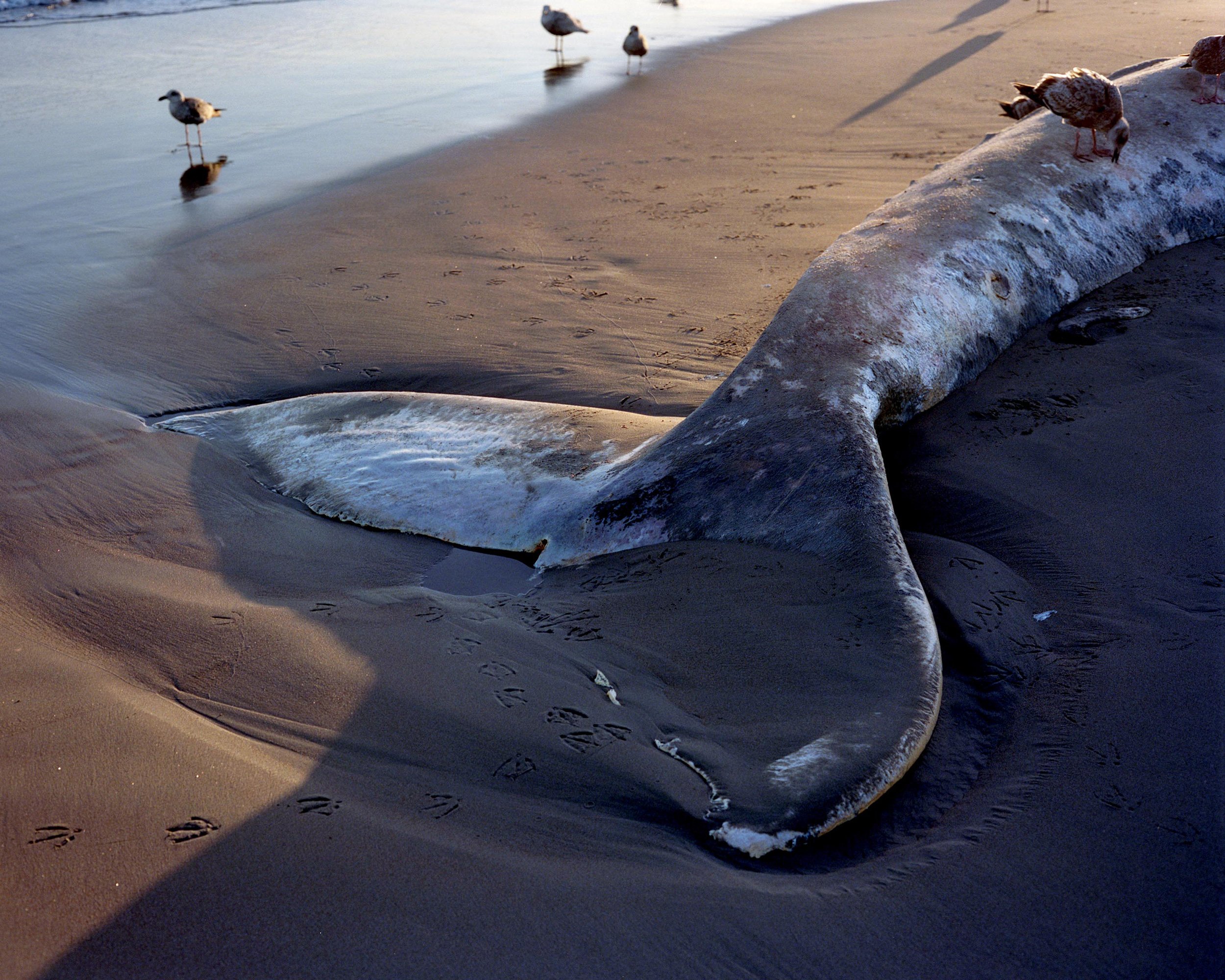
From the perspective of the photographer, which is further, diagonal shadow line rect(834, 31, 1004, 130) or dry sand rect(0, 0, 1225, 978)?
diagonal shadow line rect(834, 31, 1004, 130)

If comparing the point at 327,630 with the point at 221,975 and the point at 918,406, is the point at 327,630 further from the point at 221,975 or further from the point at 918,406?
the point at 918,406

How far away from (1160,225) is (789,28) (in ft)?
34.3

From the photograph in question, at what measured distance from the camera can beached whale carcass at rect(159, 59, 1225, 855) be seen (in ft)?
6.79

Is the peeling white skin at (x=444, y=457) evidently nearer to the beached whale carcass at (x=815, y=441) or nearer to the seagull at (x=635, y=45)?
the beached whale carcass at (x=815, y=441)

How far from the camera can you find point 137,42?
1451 cm

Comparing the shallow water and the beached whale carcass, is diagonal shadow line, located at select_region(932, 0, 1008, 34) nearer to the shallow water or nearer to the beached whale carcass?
the shallow water

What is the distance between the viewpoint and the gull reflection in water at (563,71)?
37.5 feet

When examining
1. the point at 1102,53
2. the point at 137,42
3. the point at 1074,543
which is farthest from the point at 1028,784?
the point at 137,42

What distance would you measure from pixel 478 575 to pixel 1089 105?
390 centimetres

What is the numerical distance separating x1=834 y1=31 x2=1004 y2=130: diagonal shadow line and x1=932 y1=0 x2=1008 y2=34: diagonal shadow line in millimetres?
947

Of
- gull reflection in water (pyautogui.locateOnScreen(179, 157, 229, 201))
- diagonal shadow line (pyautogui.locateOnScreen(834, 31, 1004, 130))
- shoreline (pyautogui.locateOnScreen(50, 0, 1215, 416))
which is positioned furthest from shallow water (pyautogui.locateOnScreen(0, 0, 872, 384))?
diagonal shadow line (pyautogui.locateOnScreen(834, 31, 1004, 130))

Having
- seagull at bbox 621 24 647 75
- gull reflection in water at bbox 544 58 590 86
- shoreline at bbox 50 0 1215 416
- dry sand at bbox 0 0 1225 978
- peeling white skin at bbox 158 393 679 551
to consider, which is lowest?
dry sand at bbox 0 0 1225 978

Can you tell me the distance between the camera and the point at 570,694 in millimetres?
2404

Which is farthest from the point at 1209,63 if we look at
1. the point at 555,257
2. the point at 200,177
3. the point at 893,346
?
the point at 200,177
